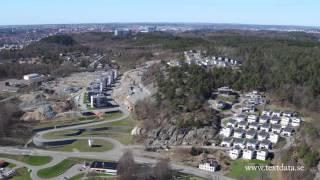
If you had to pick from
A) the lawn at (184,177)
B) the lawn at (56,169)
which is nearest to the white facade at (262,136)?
the lawn at (184,177)

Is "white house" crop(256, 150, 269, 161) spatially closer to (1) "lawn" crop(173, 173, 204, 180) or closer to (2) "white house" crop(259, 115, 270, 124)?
(1) "lawn" crop(173, 173, 204, 180)

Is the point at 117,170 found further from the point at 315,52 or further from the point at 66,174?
the point at 315,52

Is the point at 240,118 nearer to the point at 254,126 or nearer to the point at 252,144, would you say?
the point at 254,126

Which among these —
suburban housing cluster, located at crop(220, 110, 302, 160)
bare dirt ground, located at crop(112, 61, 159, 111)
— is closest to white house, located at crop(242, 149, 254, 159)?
suburban housing cluster, located at crop(220, 110, 302, 160)

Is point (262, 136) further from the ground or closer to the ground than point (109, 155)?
further from the ground

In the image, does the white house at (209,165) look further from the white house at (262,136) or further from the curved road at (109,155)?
the white house at (262,136)

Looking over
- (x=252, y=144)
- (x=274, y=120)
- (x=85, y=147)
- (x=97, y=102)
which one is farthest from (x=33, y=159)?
(x=274, y=120)
